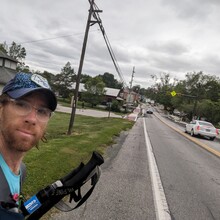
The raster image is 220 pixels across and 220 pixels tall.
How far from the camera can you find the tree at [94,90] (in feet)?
204

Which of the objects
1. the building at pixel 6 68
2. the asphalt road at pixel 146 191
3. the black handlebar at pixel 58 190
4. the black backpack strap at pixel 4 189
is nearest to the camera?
the black backpack strap at pixel 4 189

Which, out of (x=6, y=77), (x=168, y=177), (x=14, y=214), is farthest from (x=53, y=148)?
(x=6, y=77)

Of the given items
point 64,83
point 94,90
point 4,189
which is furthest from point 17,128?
point 64,83

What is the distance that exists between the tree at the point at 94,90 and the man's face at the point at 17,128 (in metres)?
60.4

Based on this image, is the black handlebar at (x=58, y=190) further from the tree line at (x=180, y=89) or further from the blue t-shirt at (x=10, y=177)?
the tree line at (x=180, y=89)

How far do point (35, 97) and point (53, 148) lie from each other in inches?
315

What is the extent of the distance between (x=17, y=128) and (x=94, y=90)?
61.3 meters

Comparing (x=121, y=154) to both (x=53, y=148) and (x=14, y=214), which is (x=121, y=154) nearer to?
(x=53, y=148)

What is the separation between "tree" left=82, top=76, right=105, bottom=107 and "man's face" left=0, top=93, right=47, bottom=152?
60390mm

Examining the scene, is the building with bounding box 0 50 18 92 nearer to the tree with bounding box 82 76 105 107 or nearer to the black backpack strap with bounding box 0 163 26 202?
the tree with bounding box 82 76 105 107

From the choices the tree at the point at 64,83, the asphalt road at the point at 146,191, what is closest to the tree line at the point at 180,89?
the tree at the point at 64,83

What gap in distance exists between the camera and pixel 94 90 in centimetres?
6262

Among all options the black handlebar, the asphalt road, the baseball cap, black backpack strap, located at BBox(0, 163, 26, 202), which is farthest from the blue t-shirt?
the asphalt road

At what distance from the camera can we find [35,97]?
166 centimetres
